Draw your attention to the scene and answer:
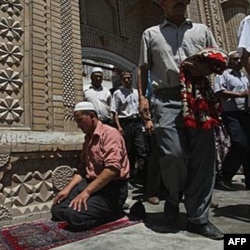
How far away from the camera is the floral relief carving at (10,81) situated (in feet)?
9.42

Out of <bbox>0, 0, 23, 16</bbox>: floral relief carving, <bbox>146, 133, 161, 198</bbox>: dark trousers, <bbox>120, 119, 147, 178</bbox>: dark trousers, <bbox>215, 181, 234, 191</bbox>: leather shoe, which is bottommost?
<bbox>215, 181, 234, 191</bbox>: leather shoe

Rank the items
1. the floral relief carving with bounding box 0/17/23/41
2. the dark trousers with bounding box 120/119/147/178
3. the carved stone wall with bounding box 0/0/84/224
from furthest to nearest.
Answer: the dark trousers with bounding box 120/119/147/178 < the floral relief carving with bounding box 0/17/23/41 < the carved stone wall with bounding box 0/0/84/224

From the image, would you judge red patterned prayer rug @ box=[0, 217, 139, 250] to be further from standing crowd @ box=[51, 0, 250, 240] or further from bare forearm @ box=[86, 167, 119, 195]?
bare forearm @ box=[86, 167, 119, 195]

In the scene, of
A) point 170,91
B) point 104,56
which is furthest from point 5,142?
point 104,56

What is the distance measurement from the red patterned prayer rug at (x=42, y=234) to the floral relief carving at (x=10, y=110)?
92cm

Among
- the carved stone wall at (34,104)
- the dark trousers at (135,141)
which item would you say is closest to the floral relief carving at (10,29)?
the carved stone wall at (34,104)

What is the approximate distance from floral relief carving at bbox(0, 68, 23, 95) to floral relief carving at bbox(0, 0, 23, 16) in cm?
57

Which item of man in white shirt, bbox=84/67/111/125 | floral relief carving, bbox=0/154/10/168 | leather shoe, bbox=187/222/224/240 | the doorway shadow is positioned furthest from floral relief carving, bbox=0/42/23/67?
leather shoe, bbox=187/222/224/240

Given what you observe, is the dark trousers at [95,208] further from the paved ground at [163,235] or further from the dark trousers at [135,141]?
the dark trousers at [135,141]

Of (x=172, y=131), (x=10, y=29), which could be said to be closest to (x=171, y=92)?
(x=172, y=131)

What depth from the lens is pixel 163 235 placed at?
2162 millimetres

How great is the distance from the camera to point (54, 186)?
307cm

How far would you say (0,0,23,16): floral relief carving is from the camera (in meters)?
2.98

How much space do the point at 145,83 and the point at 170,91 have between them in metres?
0.26
